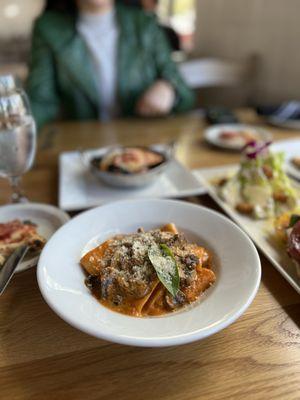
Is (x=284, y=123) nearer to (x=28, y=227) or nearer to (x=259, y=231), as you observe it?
(x=259, y=231)

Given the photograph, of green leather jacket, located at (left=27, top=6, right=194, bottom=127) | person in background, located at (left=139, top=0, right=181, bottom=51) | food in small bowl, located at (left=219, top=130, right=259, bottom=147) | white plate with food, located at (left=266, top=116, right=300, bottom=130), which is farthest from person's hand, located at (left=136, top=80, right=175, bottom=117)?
person in background, located at (left=139, top=0, right=181, bottom=51)

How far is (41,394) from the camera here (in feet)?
1.63

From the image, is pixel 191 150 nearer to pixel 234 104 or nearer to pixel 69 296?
pixel 69 296

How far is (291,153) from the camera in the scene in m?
1.26

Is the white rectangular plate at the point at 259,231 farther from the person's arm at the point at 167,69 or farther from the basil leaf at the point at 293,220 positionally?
the person's arm at the point at 167,69

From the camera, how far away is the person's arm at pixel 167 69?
1.97 metres

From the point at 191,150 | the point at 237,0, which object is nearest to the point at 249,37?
the point at 237,0

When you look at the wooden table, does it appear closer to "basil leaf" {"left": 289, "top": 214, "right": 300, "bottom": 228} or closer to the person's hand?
"basil leaf" {"left": 289, "top": 214, "right": 300, "bottom": 228}

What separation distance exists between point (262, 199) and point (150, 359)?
21.2 inches

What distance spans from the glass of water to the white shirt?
3.78 ft

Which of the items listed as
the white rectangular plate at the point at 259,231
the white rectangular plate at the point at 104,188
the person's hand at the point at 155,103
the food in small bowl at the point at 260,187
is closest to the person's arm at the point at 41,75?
the person's hand at the point at 155,103

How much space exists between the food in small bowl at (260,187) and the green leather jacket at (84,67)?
3.40 feet

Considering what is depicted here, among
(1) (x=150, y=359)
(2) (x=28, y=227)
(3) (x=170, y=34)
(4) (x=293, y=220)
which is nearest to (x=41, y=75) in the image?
(3) (x=170, y=34)

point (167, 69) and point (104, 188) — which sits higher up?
point (167, 69)
